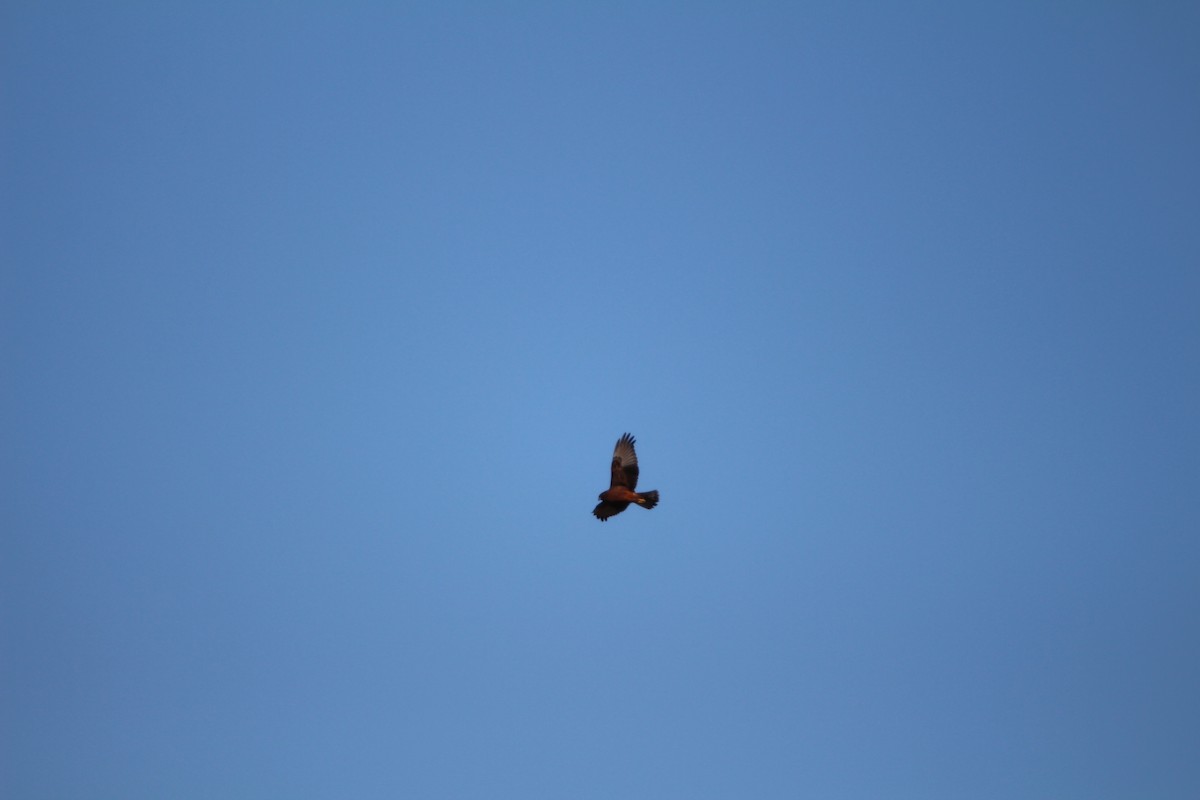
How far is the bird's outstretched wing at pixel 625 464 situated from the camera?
87.4 ft

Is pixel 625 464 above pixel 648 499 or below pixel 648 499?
above

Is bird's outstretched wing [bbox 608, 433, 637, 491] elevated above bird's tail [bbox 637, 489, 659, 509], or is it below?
above

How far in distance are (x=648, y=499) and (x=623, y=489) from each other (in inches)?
31.0

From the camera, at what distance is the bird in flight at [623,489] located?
2566 centimetres

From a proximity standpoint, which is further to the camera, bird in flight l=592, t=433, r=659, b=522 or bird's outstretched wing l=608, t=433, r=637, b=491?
bird's outstretched wing l=608, t=433, r=637, b=491

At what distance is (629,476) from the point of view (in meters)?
26.9

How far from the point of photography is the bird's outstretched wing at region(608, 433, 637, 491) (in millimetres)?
26655

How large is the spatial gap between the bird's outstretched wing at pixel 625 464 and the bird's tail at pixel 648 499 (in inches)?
33.4

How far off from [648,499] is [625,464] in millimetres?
1829

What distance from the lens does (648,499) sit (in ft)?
84.1

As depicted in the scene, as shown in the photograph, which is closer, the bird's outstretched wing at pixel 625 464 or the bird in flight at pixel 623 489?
the bird in flight at pixel 623 489

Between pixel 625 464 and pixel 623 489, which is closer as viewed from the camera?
pixel 623 489

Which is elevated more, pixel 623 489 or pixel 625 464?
pixel 625 464

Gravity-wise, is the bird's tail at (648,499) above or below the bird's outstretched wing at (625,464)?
below
